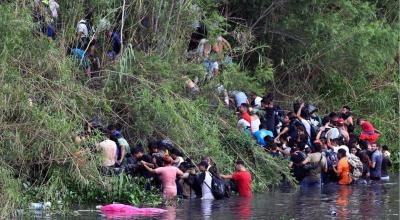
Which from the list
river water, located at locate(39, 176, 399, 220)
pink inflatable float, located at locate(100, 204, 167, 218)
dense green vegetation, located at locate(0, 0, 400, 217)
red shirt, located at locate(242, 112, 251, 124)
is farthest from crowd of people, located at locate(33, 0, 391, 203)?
pink inflatable float, located at locate(100, 204, 167, 218)

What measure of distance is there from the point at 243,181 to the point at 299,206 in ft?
5.54

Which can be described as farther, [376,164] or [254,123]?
[376,164]

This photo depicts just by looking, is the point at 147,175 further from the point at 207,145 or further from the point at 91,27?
the point at 91,27

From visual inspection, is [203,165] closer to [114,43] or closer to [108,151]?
[108,151]

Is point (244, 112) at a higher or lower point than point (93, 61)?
lower

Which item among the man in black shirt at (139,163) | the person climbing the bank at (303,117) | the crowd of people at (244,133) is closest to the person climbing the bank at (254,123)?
the crowd of people at (244,133)

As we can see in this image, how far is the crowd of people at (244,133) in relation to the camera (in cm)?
2161

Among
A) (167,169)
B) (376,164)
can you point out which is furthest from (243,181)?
(376,164)

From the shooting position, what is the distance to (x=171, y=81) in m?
23.3

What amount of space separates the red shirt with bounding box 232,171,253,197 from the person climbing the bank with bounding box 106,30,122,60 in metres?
3.77

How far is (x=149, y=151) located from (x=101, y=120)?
1198mm

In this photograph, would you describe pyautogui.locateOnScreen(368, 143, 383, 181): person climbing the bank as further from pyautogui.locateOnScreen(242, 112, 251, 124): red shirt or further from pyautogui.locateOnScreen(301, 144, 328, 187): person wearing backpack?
pyautogui.locateOnScreen(242, 112, 251, 124): red shirt

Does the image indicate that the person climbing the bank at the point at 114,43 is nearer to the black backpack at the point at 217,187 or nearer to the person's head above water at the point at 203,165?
the person's head above water at the point at 203,165

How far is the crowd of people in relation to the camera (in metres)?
21.6
